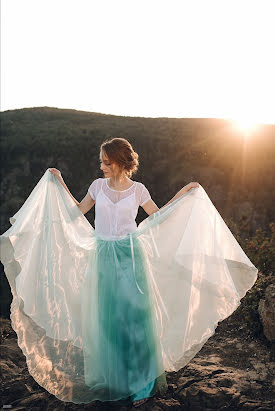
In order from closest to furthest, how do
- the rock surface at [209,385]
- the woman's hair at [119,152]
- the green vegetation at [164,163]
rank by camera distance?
the rock surface at [209,385]
the woman's hair at [119,152]
the green vegetation at [164,163]

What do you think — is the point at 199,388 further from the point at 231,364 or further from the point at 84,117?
the point at 84,117

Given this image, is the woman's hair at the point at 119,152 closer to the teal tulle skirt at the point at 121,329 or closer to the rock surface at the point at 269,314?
A: the teal tulle skirt at the point at 121,329

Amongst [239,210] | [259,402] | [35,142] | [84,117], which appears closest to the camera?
[259,402]

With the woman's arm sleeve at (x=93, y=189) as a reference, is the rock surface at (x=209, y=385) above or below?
below

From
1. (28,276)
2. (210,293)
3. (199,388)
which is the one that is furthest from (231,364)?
(28,276)

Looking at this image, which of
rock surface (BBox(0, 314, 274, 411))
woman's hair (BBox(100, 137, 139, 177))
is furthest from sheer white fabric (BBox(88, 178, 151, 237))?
rock surface (BBox(0, 314, 274, 411))

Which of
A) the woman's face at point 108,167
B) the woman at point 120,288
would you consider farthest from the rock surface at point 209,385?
the woman's face at point 108,167

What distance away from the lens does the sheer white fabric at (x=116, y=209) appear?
4098 millimetres

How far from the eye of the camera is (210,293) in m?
4.18

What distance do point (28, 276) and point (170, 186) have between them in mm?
15578

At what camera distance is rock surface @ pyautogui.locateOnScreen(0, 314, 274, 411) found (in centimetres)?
396

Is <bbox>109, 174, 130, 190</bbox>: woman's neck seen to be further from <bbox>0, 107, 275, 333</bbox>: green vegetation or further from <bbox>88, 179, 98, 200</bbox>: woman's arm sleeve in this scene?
→ <bbox>0, 107, 275, 333</bbox>: green vegetation

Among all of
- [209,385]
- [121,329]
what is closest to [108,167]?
[121,329]

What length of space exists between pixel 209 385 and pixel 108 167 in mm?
2215
